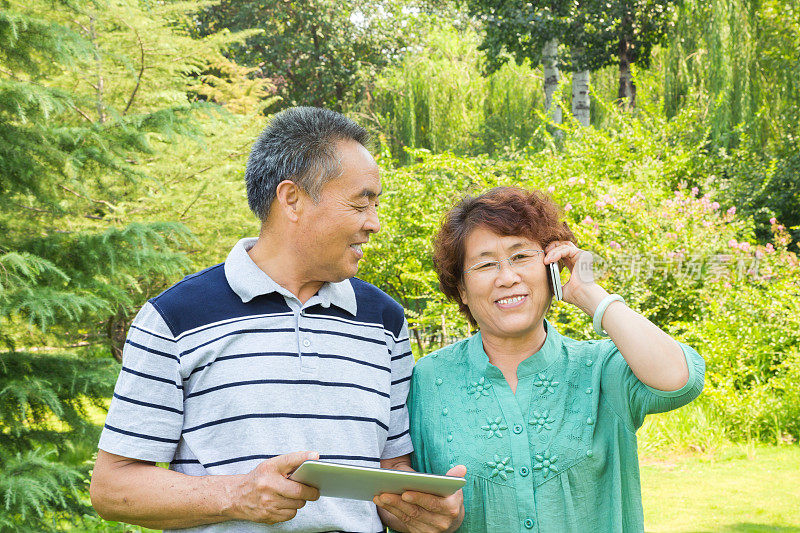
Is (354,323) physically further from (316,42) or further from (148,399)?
(316,42)

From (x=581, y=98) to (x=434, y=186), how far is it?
13.8 feet

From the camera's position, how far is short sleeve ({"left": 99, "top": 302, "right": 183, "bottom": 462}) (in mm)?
1789

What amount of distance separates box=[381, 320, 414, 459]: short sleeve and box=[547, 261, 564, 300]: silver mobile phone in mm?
467

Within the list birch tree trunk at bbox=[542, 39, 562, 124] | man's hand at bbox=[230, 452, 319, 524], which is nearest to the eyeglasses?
man's hand at bbox=[230, 452, 319, 524]

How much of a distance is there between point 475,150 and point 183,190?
9.82 meters

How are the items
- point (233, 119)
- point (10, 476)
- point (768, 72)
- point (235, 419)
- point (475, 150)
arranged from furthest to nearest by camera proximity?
point (475, 150) → point (768, 72) → point (233, 119) → point (10, 476) → point (235, 419)

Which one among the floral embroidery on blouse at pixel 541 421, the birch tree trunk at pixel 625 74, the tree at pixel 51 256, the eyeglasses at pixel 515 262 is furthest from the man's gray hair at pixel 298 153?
the birch tree trunk at pixel 625 74

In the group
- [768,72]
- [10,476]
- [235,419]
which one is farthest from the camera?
[768,72]

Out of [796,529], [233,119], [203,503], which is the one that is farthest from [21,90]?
[796,529]

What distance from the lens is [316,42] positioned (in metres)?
19.3

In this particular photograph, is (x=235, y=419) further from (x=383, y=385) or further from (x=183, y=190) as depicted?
(x=183, y=190)

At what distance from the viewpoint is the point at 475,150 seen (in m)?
15.5

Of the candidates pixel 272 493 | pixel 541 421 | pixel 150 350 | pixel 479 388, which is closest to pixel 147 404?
pixel 150 350

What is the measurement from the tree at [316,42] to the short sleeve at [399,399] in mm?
17497
